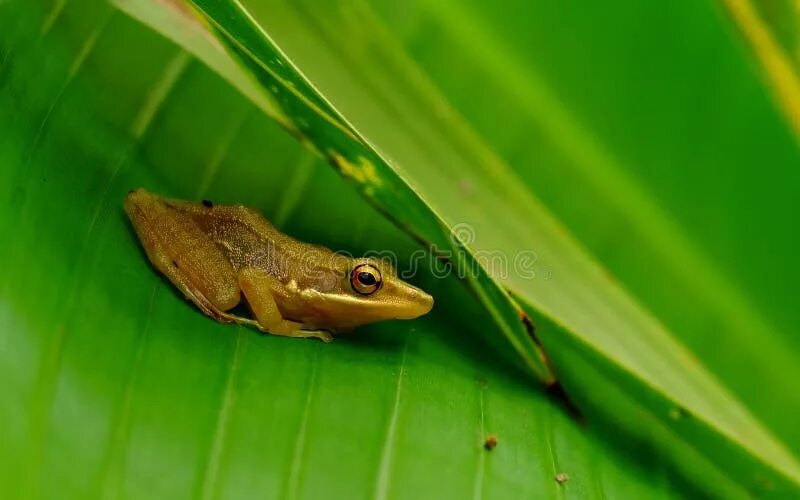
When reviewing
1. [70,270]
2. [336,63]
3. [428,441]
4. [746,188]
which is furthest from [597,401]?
[70,270]

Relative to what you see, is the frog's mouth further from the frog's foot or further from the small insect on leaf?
the small insect on leaf

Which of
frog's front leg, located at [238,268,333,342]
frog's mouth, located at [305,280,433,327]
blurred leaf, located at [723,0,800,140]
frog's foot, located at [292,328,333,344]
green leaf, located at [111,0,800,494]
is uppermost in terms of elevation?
blurred leaf, located at [723,0,800,140]

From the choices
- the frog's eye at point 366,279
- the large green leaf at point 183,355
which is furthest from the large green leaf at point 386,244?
the frog's eye at point 366,279

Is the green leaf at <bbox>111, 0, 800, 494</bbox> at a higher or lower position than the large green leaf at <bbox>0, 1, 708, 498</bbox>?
higher

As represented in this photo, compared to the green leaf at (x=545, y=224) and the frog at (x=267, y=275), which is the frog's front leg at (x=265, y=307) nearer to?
the frog at (x=267, y=275)

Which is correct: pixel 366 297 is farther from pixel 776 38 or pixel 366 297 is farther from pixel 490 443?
pixel 776 38

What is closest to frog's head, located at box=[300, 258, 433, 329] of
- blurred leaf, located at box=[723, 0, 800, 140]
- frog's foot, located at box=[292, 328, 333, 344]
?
frog's foot, located at box=[292, 328, 333, 344]
